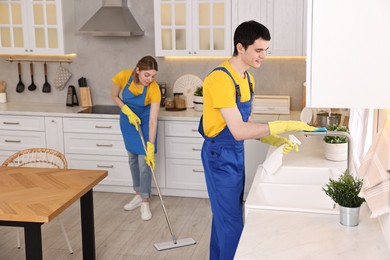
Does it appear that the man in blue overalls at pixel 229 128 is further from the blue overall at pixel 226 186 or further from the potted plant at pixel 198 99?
the potted plant at pixel 198 99

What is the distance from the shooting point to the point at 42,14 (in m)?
5.52

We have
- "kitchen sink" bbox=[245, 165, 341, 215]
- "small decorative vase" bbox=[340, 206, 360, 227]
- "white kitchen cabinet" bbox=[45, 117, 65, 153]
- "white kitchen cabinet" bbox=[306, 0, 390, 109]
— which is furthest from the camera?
"white kitchen cabinet" bbox=[45, 117, 65, 153]

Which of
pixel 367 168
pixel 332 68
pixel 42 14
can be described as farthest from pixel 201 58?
pixel 332 68

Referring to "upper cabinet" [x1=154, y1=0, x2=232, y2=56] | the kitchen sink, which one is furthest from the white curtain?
"upper cabinet" [x1=154, y1=0, x2=232, y2=56]

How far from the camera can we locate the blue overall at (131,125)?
473 cm

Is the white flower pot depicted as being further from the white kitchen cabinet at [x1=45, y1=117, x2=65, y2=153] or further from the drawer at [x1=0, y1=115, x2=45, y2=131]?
the drawer at [x1=0, y1=115, x2=45, y2=131]

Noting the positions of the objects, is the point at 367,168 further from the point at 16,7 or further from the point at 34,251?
the point at 16,7

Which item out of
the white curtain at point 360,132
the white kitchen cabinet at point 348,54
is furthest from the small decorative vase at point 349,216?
the white kitchen cabinet at point 348,54

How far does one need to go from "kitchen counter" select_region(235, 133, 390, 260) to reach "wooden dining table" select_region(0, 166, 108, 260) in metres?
1.10

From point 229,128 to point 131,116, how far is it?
1.91 metres

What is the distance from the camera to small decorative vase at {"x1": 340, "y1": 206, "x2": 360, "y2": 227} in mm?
2252

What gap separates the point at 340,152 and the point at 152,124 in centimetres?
180

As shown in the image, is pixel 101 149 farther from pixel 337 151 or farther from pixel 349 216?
pixel 349 216

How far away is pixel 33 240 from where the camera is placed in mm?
2873
